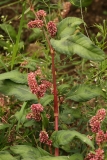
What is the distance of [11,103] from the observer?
7.97 feet

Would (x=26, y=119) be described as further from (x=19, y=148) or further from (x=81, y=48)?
(x=81, y=48)

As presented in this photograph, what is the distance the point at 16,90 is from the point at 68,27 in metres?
0.35

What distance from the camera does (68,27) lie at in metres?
1.99

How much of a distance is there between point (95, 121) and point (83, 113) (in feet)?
1.88

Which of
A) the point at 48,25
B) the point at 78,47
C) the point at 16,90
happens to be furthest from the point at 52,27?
the point at 16,90

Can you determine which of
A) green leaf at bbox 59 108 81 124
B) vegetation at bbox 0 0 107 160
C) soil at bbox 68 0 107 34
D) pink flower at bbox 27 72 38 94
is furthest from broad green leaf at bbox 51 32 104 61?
soil at bbox 68 0 107 34

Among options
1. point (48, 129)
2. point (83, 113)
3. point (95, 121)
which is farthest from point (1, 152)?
point (83, 113)

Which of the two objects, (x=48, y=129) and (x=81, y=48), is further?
(x=48, y=129)

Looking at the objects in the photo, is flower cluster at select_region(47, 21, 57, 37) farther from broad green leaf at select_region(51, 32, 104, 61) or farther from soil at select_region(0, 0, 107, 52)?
soil at select_region(0, 0, 107, 52)

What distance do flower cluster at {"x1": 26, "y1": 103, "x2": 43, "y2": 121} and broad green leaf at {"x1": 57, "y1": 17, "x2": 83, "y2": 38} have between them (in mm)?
318

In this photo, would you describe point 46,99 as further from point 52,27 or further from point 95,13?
point 95,13

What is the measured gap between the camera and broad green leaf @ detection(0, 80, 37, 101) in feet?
6.42

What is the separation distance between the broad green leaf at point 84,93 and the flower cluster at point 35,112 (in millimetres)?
183

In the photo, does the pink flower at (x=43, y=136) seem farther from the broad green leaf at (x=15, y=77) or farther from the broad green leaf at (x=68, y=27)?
the broad green leaf at (x=68, y=27)
